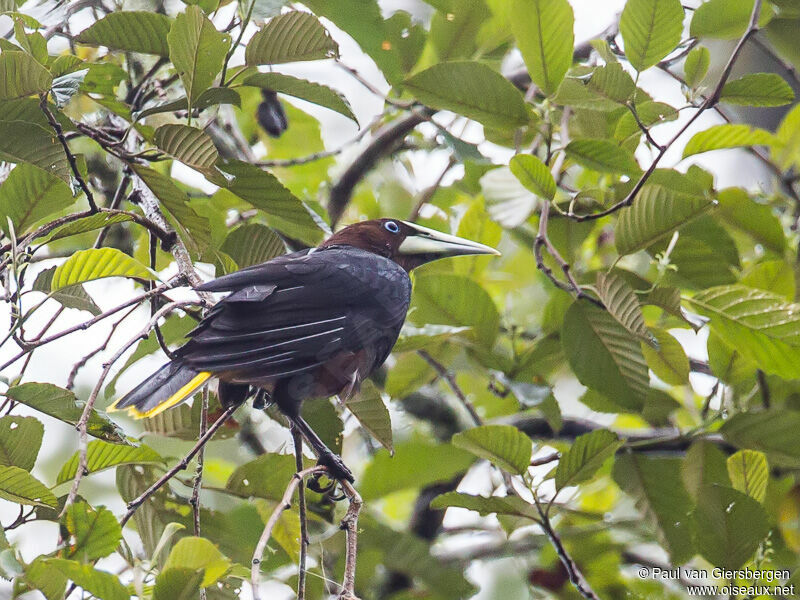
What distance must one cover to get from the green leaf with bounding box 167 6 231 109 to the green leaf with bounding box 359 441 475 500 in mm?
1504

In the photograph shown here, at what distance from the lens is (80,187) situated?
2143 millimetres

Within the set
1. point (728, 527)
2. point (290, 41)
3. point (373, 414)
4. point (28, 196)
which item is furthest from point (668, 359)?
point (28, 196)

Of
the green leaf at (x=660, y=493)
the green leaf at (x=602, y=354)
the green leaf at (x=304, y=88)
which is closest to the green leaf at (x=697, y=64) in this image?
the green leaf at (x=602, y=354)

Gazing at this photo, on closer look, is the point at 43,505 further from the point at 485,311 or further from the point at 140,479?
the point at 485,311

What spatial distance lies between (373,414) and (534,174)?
82 cm

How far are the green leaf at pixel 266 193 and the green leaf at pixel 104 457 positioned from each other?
2.44 ft

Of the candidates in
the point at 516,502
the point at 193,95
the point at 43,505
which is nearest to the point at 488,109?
the point at 193,95

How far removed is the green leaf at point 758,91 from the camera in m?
2.36

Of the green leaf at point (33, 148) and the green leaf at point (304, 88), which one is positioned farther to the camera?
the green leaf at point (304, 88)

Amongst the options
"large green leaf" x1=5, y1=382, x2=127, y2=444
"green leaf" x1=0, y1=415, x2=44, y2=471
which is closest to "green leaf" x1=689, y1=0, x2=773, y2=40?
"large green leaf" x1=5, y1=382, x2=127, y2=444

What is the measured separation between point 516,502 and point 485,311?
2.60ft

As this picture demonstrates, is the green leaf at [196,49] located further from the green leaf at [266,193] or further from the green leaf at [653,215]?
the green leaf at [653,215]

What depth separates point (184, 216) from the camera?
7.47 feet

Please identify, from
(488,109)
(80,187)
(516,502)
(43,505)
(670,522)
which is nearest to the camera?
(43,505)
